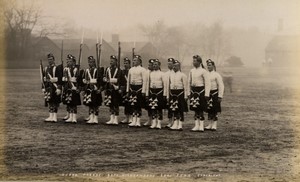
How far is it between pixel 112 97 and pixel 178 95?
0.90m

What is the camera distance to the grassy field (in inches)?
193

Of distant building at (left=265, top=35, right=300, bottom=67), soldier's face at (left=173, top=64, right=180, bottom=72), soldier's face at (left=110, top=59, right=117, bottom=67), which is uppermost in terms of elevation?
distant building at (left=265, top=35, right=300, bottom=67)

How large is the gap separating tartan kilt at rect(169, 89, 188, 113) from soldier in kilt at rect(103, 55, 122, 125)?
754 mm

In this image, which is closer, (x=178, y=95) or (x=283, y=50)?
(x=283, y=50)

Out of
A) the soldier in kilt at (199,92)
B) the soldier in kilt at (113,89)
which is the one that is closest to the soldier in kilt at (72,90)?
the soldier in kilt at (113,89)

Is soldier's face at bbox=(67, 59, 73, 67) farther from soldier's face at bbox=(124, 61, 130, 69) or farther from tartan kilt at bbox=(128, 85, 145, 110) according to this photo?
tartan kilt at bbox=(128, 85, 145, 110)

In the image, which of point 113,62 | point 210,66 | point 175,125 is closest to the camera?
point 210,66

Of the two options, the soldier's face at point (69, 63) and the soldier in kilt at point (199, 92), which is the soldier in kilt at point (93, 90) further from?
the soldier in kilt at point (199, 92)

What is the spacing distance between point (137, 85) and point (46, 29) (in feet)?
4.38

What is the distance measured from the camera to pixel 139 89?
6422 millimetres

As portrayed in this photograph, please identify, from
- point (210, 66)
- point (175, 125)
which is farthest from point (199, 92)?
point (175, 125)

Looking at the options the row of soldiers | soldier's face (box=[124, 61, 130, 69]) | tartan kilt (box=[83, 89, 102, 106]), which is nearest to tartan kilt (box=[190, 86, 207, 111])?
the row of soldiers

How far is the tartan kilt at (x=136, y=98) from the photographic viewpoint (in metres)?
6.41

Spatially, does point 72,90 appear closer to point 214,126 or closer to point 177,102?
point 177,102
